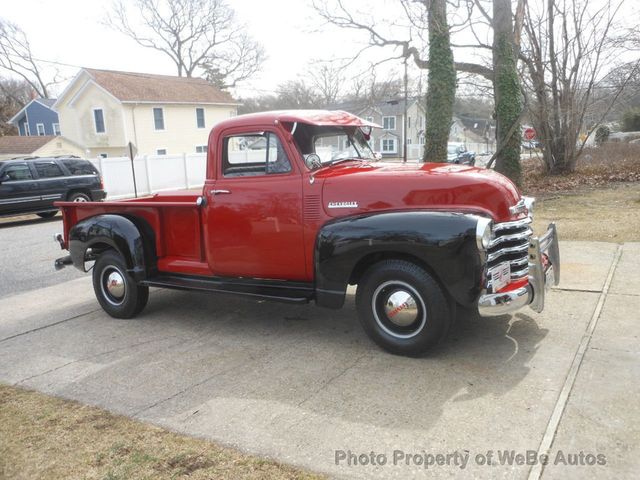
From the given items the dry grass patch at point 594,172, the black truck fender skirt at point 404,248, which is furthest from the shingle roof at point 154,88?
the black truck fender skirt at point 404,248

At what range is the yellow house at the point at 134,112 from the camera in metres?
34.2

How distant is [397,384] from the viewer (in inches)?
151

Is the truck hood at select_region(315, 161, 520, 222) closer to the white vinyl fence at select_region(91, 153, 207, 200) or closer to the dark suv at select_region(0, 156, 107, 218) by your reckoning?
the dark suv at select_region(0, 156, 107, 218)

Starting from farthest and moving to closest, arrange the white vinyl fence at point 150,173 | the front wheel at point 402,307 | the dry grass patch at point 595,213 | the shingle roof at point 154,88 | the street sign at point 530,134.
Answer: the shingle roof at point 154,88, the white vinyl fence at point 150,173, the street sign at point 530,134, the dry grass patch at point 595,213, the front wheel at point 402,307

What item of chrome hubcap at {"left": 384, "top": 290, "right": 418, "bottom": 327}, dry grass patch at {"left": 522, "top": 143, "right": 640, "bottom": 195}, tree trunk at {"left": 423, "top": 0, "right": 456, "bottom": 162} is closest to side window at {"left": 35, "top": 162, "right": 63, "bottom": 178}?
tree trunk at {"left": 423, "top": 0, "right": 456, "bottom": 162}

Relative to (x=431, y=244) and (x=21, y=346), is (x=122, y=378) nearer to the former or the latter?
(x=21, y=346)

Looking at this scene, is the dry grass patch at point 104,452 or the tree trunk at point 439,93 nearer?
the dry grass patch at point 104,452

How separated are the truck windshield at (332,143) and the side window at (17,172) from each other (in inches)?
544

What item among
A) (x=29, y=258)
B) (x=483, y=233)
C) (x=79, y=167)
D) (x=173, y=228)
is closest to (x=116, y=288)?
(x=173, y=228)

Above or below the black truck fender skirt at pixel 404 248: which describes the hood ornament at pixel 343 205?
above

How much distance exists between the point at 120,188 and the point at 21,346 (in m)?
18.4

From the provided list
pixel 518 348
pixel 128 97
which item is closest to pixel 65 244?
pixel 518 348

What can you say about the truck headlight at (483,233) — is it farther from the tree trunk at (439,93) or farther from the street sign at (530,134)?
the street sign at (530,134)

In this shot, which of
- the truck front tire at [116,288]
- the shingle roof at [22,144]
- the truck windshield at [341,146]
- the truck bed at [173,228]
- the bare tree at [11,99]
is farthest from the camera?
the bare tree at [11,99]
